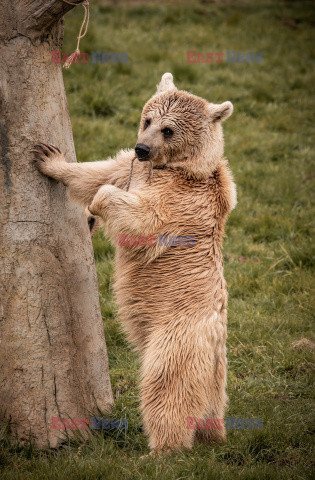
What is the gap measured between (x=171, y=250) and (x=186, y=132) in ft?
3.42

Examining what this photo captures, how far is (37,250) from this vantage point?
12.6 ft

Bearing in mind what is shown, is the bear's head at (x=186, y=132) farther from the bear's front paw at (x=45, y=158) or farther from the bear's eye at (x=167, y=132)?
the bear's front paw at (x=45, y=158)

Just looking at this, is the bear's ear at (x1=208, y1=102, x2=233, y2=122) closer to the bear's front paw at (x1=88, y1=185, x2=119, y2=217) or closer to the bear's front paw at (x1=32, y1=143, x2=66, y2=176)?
the bear's front paw at (x1=88, y1=185, x2=119, y2=217)

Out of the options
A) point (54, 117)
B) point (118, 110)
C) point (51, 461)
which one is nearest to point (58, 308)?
point (51, 461)

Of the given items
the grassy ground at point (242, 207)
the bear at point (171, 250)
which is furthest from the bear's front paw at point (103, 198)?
the grassy ground at point (242, 207)

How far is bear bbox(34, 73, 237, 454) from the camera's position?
409 centimetres

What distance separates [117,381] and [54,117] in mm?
2712

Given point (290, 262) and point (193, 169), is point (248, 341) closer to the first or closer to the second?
point (290, 262)

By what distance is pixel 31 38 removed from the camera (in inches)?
142

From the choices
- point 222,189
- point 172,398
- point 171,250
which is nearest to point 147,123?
point 222,189

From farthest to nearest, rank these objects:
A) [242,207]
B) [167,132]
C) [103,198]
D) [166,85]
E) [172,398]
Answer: [242,207] < [166,85] < [167,132] < [103,198] < [172,398]

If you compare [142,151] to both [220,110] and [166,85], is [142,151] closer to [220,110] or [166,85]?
[220,110]

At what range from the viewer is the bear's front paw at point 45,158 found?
3.72 meters

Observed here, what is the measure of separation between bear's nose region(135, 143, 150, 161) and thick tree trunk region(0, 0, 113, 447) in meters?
0.54
